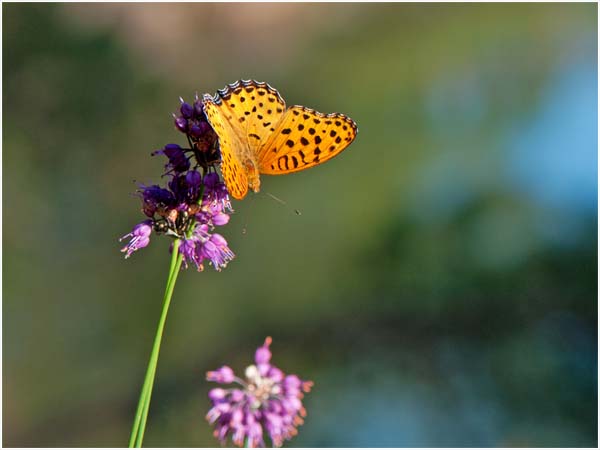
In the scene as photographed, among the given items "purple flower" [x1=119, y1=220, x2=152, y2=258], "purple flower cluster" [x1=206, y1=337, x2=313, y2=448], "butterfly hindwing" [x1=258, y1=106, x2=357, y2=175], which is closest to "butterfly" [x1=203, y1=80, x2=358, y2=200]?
"butterfly hindwing" [x1=258, y1=106, x2=357, y2=175]

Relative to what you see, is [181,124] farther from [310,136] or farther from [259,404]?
[259,404]

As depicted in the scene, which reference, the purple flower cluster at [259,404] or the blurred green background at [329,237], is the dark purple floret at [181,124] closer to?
the purple flower cluster at [259,404]

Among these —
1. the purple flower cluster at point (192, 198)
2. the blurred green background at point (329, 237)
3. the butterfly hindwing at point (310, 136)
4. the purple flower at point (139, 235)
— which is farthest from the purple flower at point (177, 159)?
the blurred green background at point (329, 237)

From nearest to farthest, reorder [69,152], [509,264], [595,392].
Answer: [595,392]
[509,264]
[69,152]

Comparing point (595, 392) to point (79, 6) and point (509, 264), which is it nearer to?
point (509, 264)

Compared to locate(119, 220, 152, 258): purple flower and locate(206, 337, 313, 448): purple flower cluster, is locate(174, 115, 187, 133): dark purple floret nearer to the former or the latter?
locate(119, 220, 152, 258): purple flower

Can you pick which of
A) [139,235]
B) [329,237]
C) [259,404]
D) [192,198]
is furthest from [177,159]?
[329,237]

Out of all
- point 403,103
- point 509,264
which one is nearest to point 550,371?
point 509,264
